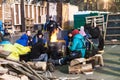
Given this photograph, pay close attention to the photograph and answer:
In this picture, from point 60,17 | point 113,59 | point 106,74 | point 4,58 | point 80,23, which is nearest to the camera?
point 4,58

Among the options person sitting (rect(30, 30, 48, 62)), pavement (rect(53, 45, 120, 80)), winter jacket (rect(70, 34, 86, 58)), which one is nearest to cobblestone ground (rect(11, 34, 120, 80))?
pavement (rect(53, 45, 120, 80))

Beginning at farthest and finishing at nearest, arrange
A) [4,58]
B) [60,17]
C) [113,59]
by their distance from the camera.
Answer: [60,17]
[113,59]
[4,58]

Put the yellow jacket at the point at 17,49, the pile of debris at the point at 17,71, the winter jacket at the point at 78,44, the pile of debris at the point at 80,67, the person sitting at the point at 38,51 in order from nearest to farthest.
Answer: the pile of debris at the point at 17,71 → the pile of debris at the point at 80,67 → the yellow jacket at the point at 17,49 → the winter jacket at the point at 78,44 → the person sitting at the point at 38,51

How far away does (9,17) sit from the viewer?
2675 cm

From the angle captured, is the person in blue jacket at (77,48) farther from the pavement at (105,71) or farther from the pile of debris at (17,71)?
the pile of debris at (17,71)

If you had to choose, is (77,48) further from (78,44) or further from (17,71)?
(17,71)

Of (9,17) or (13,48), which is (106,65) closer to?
(13,48)

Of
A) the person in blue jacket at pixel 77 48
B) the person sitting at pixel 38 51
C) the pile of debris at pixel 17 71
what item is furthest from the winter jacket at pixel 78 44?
the pile of debris at pixel 17 71

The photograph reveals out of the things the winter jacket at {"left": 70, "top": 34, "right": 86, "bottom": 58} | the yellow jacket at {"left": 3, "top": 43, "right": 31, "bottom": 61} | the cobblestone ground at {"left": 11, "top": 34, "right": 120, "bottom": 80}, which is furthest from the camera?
the winter jacket at {"left": 70, "top": 34, "right": 86, "bottom": 58}

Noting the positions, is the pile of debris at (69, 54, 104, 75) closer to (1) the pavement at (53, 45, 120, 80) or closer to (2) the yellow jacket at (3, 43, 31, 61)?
(1) the pavement at (53, 45, 120, 80)

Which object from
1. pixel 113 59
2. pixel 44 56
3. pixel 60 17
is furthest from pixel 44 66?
pixel 60 17

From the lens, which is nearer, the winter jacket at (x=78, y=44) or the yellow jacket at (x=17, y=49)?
the yellow jacket at (x=17, y=49)

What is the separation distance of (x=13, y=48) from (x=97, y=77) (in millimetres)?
3362

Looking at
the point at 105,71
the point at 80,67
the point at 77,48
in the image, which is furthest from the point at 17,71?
the point at 105,71
